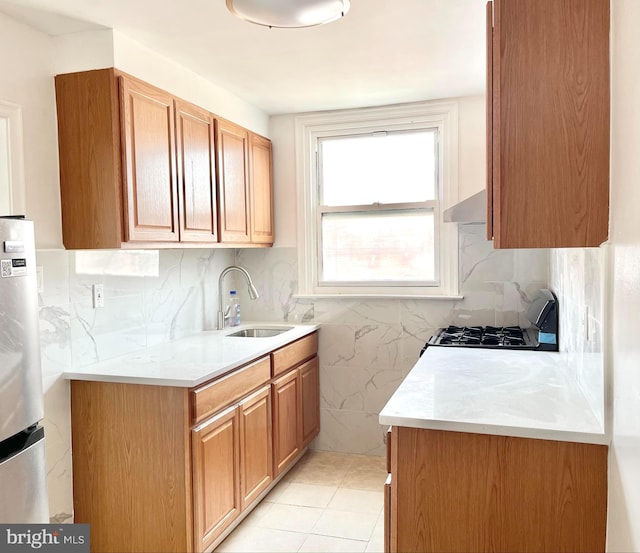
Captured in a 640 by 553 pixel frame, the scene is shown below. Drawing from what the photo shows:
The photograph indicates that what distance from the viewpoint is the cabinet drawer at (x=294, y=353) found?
3074mm

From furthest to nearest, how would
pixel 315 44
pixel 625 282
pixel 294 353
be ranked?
pixel 294 353
pixel 315 44
pixel 625 282

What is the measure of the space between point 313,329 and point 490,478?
2.08 m

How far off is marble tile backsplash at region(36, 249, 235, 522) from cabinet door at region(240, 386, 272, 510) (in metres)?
0.67

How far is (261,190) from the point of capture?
3605mm

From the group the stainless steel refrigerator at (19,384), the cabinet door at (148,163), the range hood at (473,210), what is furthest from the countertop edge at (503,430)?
the cabinet door at (148,163)

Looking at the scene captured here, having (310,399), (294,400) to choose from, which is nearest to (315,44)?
(294,400)

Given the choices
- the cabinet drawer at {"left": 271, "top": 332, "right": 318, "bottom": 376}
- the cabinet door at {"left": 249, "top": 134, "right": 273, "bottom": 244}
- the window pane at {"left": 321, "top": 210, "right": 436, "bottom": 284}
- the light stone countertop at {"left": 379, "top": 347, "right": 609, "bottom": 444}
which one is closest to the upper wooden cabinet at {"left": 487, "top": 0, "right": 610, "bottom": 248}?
the light stone countertop at {"left": 379, "top": 347, "right": 609, "bottom": 444}

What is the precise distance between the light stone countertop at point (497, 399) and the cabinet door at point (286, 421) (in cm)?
102

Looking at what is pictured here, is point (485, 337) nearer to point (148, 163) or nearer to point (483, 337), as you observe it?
point (483, 337)

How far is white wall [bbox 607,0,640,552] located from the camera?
1116 millimetres

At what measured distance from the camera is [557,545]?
5.04 ft

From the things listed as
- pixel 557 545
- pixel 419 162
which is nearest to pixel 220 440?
pixel 557 545

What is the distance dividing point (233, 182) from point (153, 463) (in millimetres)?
1680

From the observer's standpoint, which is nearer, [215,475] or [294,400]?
[215,475]
